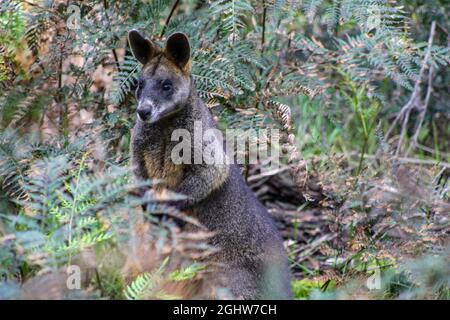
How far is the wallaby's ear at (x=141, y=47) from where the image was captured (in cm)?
557

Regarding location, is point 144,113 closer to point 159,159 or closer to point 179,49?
point 159,159

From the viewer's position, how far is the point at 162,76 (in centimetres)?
562

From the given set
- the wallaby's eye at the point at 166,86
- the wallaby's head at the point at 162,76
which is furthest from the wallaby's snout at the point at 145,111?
the wallaby's eye at the point at 166,86

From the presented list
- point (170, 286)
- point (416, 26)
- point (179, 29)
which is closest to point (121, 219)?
point (170, 286)

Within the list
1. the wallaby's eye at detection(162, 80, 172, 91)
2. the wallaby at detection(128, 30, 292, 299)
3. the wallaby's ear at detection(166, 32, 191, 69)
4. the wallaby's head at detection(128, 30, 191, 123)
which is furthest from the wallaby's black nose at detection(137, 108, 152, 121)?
the wallaby's ear at detection(166, 32, 191, 69)

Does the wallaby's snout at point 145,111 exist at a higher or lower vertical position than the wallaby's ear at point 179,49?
lower

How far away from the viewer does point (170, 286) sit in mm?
5023

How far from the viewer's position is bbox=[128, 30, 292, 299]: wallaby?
220 inches

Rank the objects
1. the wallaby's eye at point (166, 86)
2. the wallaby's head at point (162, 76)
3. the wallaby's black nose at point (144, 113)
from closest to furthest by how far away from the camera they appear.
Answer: the wallaby's black nose at point (144, 113) → the wallaby's head at point (162, 76) → the wallaby's eye at point (166, 86)

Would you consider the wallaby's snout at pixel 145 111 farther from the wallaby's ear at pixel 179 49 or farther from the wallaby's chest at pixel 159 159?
the wallaby's ear at pixel 179 49

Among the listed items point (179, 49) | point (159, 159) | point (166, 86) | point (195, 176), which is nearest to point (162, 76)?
point (166, 86)

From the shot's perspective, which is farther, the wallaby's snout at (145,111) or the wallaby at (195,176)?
the wallaby at (195,176)

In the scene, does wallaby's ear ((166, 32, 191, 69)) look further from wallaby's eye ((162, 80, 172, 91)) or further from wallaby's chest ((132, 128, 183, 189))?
wallaby's chest ((132, 128, 183, 189))
